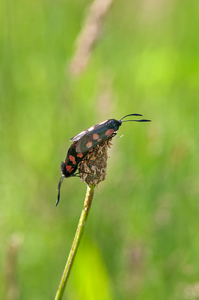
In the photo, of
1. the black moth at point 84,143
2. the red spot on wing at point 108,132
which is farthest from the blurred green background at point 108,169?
the red spot on wing at point 108,132

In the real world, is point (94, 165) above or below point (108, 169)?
below

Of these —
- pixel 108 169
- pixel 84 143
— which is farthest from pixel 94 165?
pixel 108 169

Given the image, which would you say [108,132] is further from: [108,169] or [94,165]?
[108,169]

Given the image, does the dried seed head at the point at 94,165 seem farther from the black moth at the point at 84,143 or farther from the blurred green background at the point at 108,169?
the blurred green background at the point at 108,169

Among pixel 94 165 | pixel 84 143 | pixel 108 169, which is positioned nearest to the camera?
pixel 94 165

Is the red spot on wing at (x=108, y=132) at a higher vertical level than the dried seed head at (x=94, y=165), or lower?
higher

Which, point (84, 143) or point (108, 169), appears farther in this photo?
point (108, 169)

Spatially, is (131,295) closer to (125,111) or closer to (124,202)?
(124,202)

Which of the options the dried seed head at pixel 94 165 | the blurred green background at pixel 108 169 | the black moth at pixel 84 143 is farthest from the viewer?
the blurred green background at pixel 108 169
